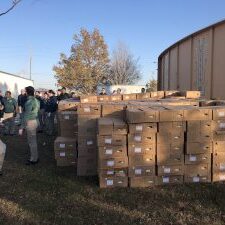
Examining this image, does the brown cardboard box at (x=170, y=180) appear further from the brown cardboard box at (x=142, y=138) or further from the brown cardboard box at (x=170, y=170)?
the brown cardboard box at (x=142, y=138)

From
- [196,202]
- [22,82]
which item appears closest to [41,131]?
[196,202]

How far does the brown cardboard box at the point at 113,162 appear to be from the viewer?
7.75 metres

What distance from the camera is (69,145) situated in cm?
974

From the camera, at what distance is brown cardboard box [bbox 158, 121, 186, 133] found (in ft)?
25.6

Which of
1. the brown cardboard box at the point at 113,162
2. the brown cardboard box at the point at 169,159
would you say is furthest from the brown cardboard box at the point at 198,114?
the brown cardboard box at the point at 113,162

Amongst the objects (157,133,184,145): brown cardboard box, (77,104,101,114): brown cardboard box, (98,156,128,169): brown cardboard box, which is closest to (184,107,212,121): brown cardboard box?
(157,133,184,145): brown cardboard box

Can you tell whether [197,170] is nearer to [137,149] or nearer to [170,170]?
[170,170]

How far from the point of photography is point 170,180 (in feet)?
25.9

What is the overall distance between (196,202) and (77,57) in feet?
143

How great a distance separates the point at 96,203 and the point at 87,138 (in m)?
2.25

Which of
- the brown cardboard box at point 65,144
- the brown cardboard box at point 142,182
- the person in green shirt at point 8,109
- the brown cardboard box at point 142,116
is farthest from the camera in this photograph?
the person in green shirt at point 8,109

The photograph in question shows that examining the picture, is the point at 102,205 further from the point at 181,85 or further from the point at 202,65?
the point at 181,85

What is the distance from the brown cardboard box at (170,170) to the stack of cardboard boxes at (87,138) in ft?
5.30

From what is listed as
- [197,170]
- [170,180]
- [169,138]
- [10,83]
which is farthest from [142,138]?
[10,83]
